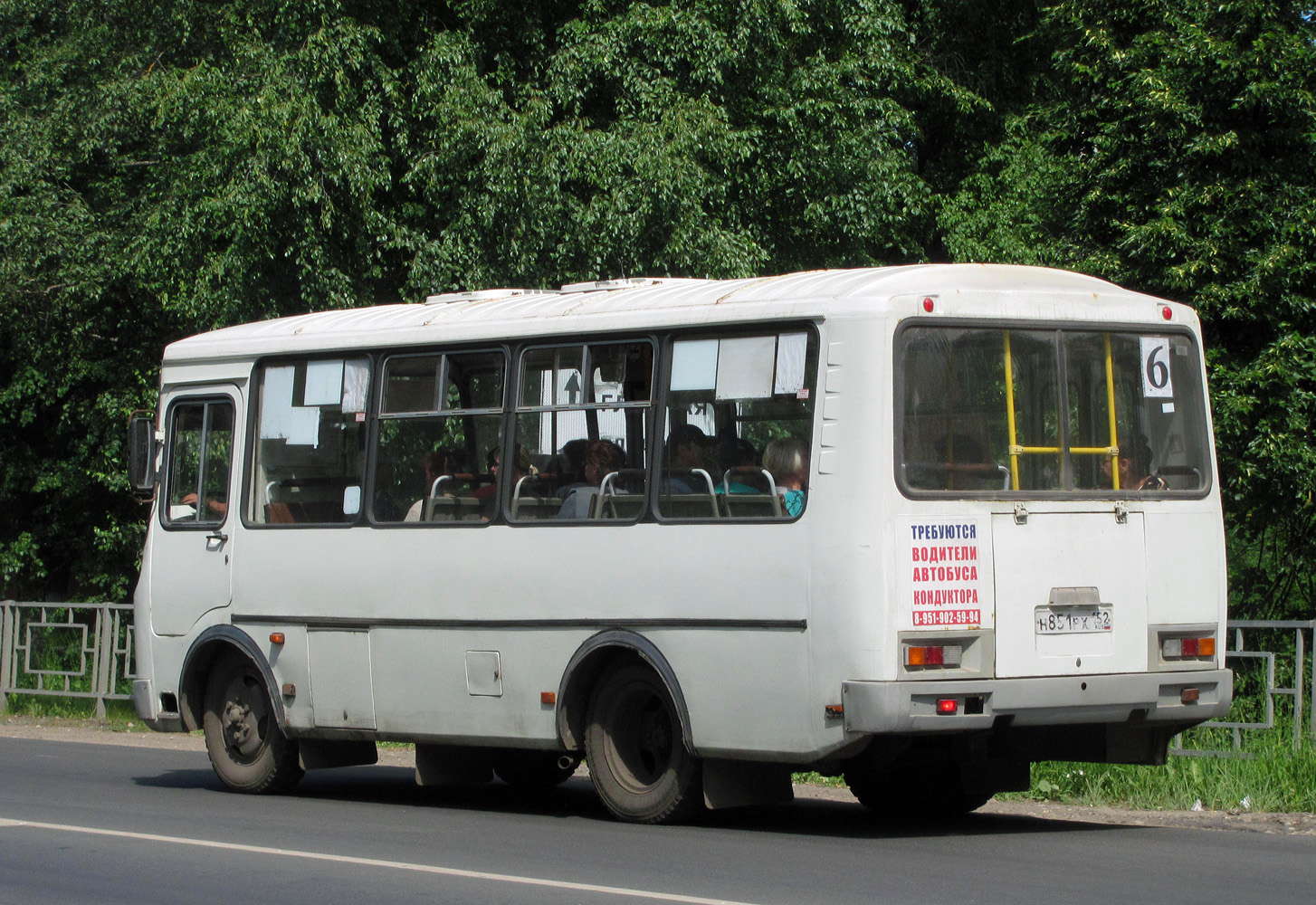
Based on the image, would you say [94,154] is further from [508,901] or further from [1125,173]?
[508,901]

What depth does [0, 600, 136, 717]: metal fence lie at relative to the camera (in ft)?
67.3

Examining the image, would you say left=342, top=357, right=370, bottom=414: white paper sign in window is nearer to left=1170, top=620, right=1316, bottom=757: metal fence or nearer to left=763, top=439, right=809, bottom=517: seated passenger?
left=763, top=439, right=809, bottom=517: seated passenger

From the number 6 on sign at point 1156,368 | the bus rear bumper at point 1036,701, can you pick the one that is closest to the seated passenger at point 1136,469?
the number 6 on sign at point 1156,368

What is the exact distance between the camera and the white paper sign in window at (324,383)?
12.3m

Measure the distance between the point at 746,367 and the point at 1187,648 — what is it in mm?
2739

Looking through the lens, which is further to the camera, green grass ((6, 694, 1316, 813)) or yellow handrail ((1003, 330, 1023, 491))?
Result: green grass ((6, 694, 1316, 813))

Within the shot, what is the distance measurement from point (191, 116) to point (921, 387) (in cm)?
1325

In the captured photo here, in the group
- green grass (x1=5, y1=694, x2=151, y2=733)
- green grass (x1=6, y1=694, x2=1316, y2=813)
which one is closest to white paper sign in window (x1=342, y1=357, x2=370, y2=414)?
green grass (x1=6, y1=694, x2=1316, y2=813)

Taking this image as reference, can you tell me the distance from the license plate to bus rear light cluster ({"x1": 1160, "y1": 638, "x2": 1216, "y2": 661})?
41cm

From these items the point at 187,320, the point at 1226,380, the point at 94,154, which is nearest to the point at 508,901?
the point at 1226,380

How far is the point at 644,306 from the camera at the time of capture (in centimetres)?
1073

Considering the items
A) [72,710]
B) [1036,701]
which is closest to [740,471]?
[1036,701]

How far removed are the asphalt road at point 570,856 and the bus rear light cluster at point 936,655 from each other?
3.01 feet

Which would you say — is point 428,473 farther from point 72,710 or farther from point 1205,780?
point 72,710
